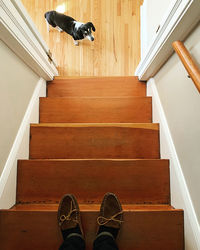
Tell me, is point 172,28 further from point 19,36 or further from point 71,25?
point 71,25

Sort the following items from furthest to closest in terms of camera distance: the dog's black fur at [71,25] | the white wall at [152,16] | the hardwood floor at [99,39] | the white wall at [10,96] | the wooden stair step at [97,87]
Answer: the hardwood floor at [99,39]
the dog's black fur at [71,25]
the wooden stair step at [97,87]
the white wall at [152,16]
the white wall at [10,96]

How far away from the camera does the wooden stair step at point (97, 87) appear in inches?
63.3

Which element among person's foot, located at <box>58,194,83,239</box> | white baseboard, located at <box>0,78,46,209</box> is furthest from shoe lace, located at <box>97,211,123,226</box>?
white baseboard, located at <box>0,78,46,209</box>

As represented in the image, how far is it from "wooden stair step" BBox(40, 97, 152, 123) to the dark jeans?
0.81 meters

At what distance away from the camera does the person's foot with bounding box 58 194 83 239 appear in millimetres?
868

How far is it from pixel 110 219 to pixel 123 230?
0.09 m

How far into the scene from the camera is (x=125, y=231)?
88cm

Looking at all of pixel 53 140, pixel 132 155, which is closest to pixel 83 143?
pixel 53 140

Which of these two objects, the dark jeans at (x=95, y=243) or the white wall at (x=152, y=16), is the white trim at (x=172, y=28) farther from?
the dark jeans at (x=95, y=243)

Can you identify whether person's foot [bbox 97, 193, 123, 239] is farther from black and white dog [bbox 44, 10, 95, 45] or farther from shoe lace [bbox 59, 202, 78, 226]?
black and white dog [bbox 44, 10, 95, 45]

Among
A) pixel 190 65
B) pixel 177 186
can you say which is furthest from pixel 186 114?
pixel 177 186

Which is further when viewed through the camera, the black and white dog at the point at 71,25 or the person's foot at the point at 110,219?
the black and white dog at the point at 71,25

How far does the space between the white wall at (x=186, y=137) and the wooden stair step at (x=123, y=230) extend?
7cm

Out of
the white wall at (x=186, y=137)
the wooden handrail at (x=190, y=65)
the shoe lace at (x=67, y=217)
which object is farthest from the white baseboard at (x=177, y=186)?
the shoe lace at (x=67, y=217)
